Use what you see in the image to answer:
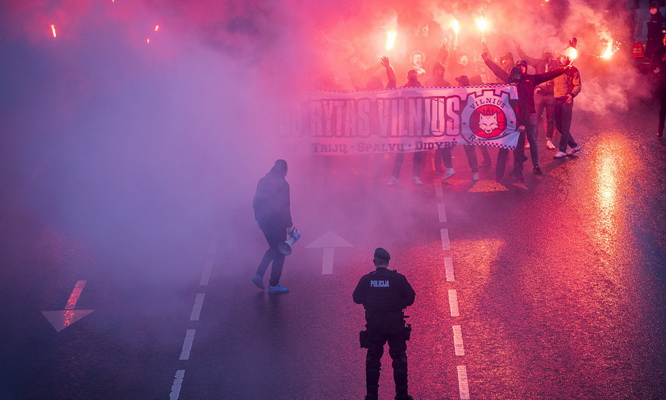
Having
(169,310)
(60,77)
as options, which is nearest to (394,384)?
(169,310)

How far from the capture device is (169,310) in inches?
350

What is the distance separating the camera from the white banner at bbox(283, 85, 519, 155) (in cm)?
1205

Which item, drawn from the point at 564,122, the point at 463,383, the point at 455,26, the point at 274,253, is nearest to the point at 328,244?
the point at 274,253

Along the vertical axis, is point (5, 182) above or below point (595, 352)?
above

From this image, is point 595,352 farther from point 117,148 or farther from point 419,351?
point 117,148

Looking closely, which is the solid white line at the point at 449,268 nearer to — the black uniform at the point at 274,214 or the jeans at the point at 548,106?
the black uniform at the point at 274,214

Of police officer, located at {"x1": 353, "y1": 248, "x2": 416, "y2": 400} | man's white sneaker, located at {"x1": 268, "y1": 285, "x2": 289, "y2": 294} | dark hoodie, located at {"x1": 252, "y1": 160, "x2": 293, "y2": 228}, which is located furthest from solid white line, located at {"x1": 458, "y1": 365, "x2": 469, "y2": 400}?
dark hoodie, located at {"x1": 252, "y1": 160, "x2": 293, "y2": 228}

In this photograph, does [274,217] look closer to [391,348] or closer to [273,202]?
[273,202]

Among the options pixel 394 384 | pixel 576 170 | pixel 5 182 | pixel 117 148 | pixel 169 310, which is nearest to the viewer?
pixel 394 384

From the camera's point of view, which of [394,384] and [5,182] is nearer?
[394,384]

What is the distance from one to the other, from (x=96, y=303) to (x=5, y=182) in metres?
5.01

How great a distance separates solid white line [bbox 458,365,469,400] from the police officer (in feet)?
1.81

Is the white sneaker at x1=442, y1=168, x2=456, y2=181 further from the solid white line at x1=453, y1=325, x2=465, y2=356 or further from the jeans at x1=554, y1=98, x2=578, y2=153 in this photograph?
the solid white line at x1=453, y1=325, x2=465, y2=356

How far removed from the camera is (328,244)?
Result: 10.2 m
